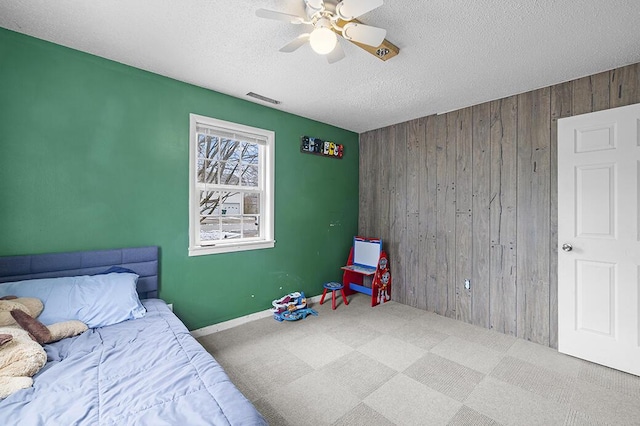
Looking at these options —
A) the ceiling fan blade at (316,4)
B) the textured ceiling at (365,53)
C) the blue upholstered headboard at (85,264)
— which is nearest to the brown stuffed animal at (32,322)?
the blue upholstered headboard at (85,264)

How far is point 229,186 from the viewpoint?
Answer: 3.16 meters

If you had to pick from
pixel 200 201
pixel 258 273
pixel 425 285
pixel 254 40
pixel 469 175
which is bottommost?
pixel 425 285

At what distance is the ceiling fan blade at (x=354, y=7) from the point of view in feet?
4.69

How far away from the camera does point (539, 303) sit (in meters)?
2.80

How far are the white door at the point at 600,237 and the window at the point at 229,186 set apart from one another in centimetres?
301

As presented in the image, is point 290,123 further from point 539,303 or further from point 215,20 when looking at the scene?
point 539,303

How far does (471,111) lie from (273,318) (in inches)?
133

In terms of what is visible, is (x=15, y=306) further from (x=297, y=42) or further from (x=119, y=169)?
(x=297, y=42)

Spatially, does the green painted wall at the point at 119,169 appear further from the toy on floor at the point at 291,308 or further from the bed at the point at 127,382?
the bed at the point at 127,382

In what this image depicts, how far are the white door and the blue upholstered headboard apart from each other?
12.4 ft

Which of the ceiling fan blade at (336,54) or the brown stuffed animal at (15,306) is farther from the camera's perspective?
the ceiling fan blade at (336,54)

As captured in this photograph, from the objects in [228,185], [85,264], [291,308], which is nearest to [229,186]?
A: [228,185]

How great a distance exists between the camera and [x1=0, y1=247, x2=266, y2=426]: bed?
110 cm

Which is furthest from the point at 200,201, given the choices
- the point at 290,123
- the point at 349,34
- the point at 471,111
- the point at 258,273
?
the point at 471,111
